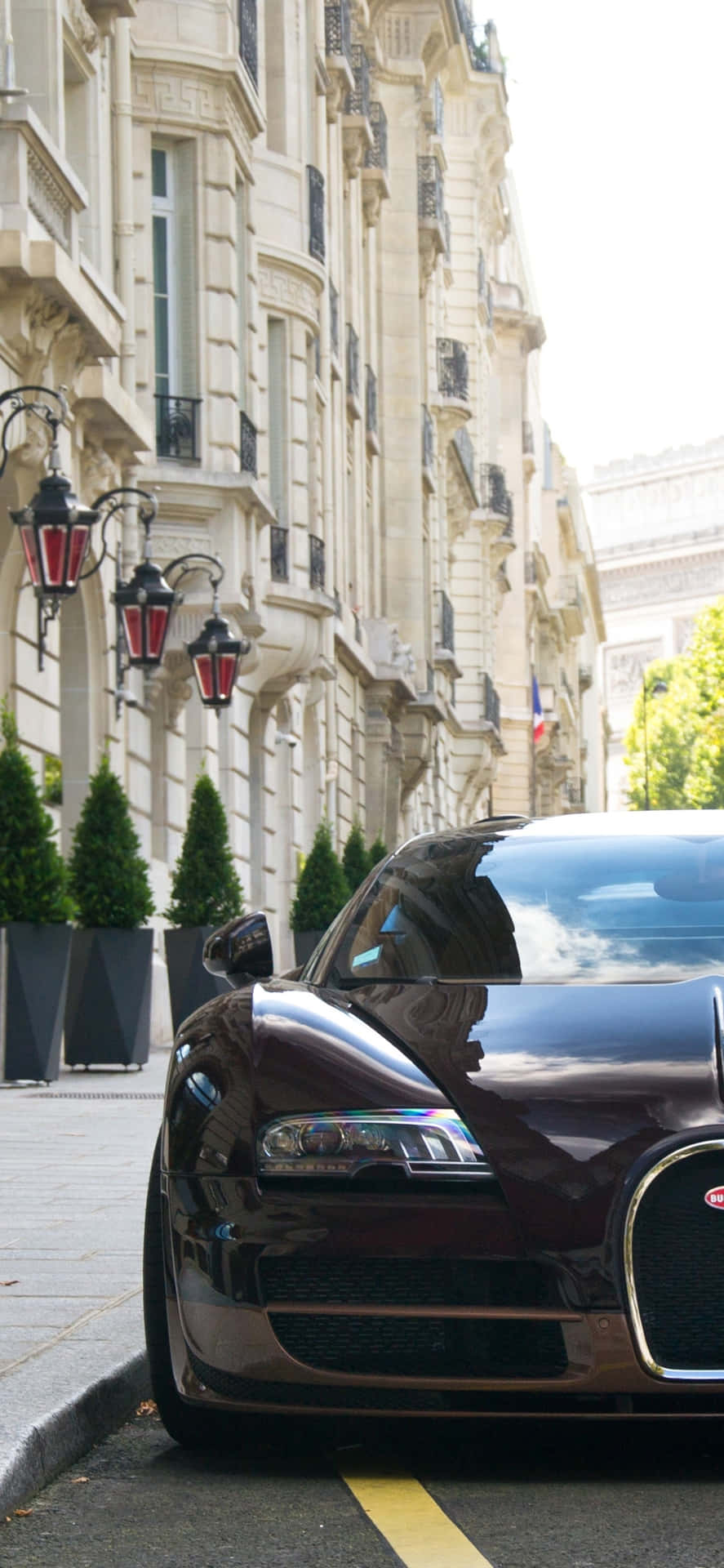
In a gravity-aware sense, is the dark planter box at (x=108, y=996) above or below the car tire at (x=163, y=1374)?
above

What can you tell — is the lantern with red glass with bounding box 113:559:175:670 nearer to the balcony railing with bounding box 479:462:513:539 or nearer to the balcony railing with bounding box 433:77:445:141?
the balcony railing with bounding box 433:77:445:141

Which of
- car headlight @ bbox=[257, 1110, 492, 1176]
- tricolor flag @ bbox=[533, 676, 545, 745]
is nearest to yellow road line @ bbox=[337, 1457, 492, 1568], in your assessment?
car headlight @ bbox=[257, 1110, 492, 1176]

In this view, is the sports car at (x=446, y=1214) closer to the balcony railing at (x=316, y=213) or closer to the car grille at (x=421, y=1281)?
the car grille at (x=421, y=1281)

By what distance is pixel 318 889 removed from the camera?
84.2 feet

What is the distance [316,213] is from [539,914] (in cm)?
2444

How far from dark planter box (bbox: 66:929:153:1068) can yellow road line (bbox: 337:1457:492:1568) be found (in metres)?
11.7

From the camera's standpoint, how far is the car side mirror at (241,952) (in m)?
5.79

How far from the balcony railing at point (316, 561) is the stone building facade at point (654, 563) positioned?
148 m

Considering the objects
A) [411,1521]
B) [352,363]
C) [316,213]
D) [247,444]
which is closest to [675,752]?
[352,363]

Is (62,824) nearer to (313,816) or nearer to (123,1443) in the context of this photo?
(313,816)

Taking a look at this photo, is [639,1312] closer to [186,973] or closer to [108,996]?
[108,996]

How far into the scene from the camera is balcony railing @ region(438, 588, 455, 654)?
153 feet

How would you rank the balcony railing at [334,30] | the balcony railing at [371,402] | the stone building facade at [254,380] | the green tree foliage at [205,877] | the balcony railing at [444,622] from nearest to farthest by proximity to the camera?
the stone building facade at [254,380] → the green tree foliage at [205,877] → the balcony railing at [334,30] → the balcony railing at [371,402] → the balcony railing at [444,622]

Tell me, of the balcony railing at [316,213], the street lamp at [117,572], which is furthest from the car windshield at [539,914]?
the balcony railing at [316,213]
